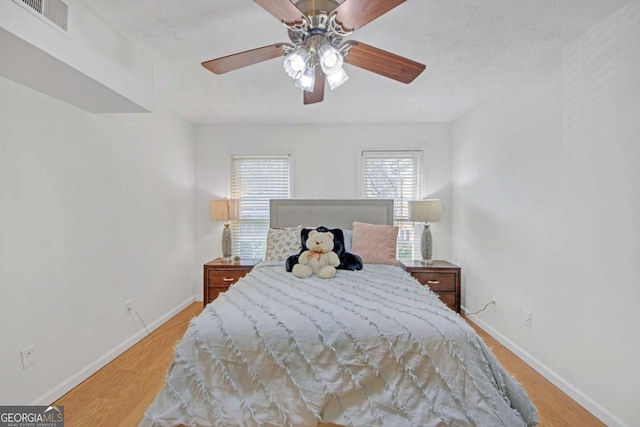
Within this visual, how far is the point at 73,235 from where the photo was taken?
2379 mm

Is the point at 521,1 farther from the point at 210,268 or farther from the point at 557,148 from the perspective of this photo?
the point at 210,268

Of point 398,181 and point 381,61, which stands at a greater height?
point 381,61

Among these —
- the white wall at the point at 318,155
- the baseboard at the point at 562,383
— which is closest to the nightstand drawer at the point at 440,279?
the baseboard at the point at 562,383

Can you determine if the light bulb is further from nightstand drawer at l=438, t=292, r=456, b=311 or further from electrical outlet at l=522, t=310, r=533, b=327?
nightstand drawer at l=438, t=292, r=456, b=311

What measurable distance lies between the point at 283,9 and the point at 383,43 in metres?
1.00

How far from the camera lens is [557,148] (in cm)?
237

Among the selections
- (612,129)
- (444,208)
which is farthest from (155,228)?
(612,129)

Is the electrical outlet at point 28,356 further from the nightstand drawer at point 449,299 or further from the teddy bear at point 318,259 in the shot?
the nightstand drawer at point 449,299

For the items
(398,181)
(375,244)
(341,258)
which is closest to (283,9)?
(341,258)

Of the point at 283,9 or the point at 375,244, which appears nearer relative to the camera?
the point at 283,9

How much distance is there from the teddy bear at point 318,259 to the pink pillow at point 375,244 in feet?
1.73

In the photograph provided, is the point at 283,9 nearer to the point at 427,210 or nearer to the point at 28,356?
the point at 28,356

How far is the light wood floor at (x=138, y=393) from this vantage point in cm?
197

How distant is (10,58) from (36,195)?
855 mm
